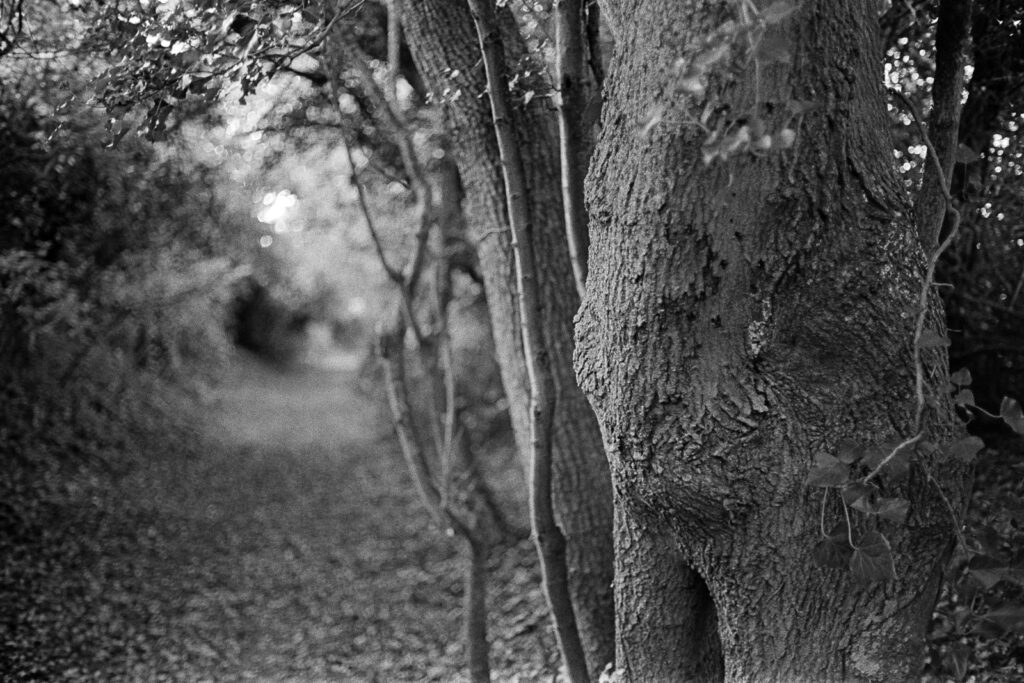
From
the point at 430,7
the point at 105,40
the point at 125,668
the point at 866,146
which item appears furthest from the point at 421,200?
the point at 125,668

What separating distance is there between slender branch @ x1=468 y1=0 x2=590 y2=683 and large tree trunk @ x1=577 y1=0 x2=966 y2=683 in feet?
1.84

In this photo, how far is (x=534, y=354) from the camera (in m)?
2.77

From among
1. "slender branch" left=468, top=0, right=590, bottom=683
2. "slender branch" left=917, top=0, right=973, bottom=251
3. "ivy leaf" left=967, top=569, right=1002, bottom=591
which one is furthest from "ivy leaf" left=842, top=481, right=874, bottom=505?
"slender branch" left=468, top=0, right=590, bottom=683

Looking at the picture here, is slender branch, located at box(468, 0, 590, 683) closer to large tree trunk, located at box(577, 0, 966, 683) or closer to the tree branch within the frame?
large tree trunk, located at box(577, 0, 966, 683)

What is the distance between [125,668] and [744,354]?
3811 millimetres

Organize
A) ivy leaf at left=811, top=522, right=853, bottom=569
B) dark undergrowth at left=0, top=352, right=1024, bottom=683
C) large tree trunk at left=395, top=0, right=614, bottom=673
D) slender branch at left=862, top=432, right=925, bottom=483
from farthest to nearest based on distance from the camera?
1. dark undergrowth at left=0, top=352, right=1024, bottom=683
2. large tree trunk at left=395, top=0, right=614, bottom=673
3. ivy leaf at left=811, top=522, right=853, bottom=569
4. slender branch at left=862, top=432, right=925, bottom=483

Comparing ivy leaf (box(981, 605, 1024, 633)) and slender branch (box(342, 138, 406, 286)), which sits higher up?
slender branch (box(342, 138, 406, 286))

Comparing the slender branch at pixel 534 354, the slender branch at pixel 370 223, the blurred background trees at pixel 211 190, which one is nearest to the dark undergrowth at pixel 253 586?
the blurred background trees at pixel 211 190

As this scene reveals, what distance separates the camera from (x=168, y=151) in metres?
5.95

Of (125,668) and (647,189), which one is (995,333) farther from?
(125,668)

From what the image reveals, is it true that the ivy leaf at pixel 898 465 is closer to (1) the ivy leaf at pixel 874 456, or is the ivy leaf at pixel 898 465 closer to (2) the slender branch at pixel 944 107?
(1) the ivy leaf at pixel 874 456

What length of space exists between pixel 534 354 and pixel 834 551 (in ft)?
4.00

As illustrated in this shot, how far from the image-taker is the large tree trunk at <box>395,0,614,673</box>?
2.98m

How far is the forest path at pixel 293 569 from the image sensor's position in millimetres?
4570
